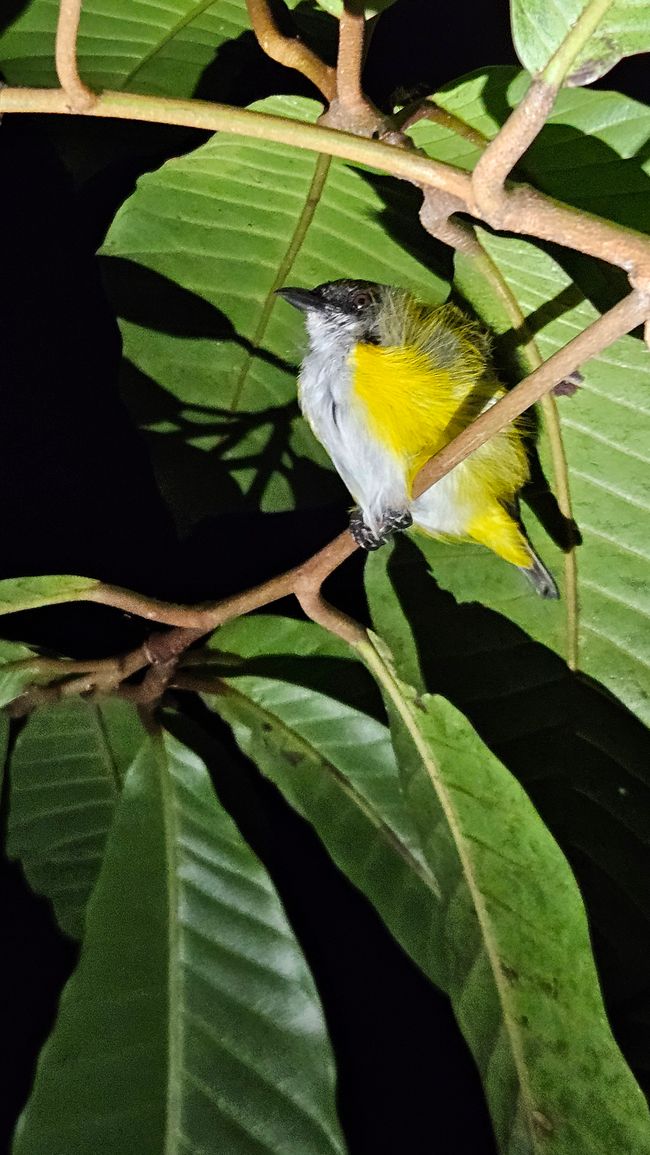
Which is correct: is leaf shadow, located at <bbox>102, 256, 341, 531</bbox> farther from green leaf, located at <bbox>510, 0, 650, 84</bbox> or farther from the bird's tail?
green leaf, located at <bbox>510, 0, 650, 84</bbox>

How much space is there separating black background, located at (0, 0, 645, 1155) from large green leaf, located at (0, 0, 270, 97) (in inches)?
6.3

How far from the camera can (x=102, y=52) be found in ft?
2.82

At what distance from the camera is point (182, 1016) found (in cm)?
74

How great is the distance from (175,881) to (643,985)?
1.21 feet

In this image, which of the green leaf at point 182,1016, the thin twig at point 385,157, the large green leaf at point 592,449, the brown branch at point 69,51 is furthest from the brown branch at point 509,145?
the green leaf at point 182,1016

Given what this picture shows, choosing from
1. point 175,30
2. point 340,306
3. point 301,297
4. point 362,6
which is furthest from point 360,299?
point 362,6

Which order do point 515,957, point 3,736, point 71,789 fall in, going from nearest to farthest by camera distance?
point 515,957, point 3,736, point 71,789

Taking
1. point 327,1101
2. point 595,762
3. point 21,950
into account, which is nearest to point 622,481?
point 595,762

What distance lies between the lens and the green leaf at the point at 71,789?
37.7 inches

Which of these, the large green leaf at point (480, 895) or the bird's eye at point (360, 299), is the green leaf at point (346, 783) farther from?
the bird's eye at point (360, 299)

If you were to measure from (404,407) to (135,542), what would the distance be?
1.16ft

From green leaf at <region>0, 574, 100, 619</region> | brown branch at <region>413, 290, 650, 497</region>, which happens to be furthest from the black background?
brown branch at <region>413, 290, 650, 497</region>

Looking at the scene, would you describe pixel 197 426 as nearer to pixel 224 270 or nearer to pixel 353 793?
pixel 224 270

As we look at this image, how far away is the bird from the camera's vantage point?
98 centimetres
